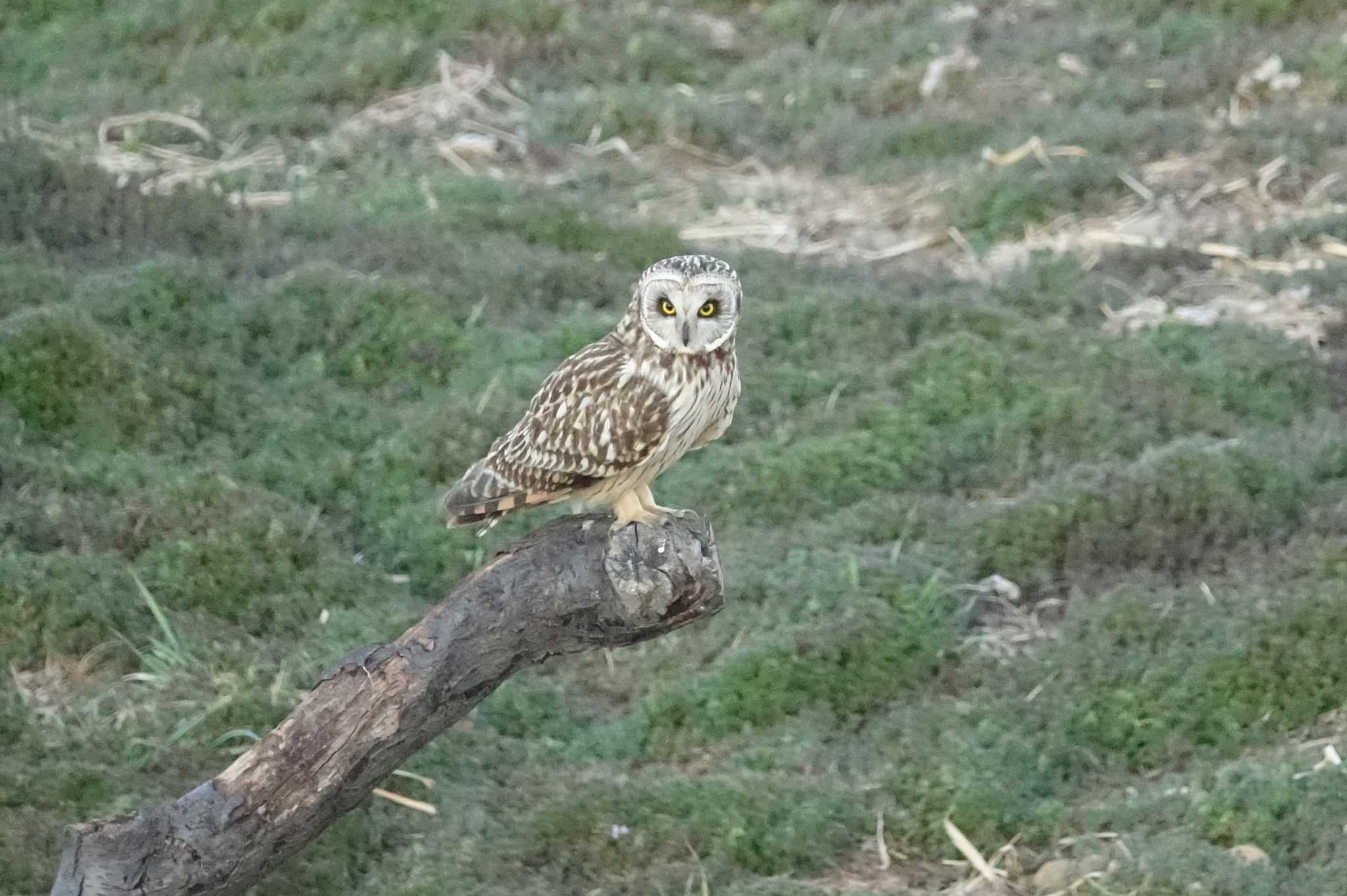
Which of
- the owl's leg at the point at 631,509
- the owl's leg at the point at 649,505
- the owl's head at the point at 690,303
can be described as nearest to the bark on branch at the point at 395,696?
the owl's leg at the point at 631,509

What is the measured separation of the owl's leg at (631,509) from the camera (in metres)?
4.98

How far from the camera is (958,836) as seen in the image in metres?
5.55

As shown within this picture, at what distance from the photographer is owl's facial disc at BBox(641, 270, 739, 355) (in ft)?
15.7

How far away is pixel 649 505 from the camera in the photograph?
533 centimetres

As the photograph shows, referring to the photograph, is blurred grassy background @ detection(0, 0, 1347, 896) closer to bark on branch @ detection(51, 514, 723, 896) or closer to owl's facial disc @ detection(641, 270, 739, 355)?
bark on branch @ detection(51, 514, 723, 896)

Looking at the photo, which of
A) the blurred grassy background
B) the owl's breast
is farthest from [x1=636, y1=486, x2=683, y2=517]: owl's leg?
the blurred grassy background

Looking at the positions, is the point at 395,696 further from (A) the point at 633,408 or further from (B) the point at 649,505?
(B) the point at 649,505

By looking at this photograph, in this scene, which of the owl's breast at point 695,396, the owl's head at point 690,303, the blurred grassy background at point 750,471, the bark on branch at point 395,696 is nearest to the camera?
the bark on branch at point 395,696

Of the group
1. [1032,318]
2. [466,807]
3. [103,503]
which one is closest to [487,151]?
[1032,318]

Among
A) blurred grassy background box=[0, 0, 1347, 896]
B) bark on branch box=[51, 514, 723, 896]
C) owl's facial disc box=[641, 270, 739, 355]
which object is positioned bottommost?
blurred grassy background box=[0, 0, 1347, 896]

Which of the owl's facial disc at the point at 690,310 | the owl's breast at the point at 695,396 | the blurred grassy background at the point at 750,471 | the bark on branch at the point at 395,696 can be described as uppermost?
the owl's facial disc at the point at 690,310

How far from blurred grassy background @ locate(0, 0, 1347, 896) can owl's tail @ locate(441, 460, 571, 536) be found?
3.60ft

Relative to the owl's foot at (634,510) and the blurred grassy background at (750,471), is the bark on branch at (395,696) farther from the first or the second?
the blurred grassy background at (750,471)

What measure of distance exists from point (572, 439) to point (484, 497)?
40 cm
